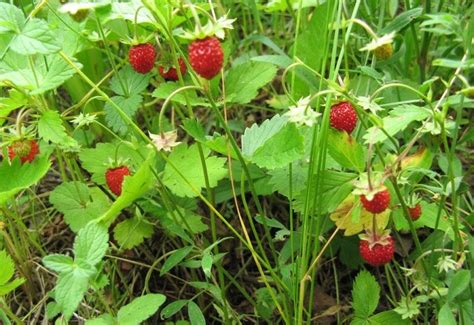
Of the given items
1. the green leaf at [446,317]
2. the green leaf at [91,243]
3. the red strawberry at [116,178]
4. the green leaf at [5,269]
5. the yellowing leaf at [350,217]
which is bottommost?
the green leaf at [446,317]

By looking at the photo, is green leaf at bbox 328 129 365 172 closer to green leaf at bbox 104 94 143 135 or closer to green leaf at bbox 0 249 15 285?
green leaf at bbox 104 94 143 135

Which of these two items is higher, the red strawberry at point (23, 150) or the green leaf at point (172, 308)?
the red strawberry at point (23, 150)

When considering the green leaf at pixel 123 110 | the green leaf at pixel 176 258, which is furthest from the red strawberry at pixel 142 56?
the green leaf at pixel 176 258

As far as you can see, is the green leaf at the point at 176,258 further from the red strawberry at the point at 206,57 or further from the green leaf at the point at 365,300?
the red strawberry at the point at 206,57

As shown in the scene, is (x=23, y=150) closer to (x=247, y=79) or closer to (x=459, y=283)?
(x=247, y=79)

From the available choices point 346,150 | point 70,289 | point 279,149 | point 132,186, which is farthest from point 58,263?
point 346,150

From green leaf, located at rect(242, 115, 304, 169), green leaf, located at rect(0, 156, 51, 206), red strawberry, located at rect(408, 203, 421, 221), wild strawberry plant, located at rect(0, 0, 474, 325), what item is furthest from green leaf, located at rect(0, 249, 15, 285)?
red strawberry, located at rect(408, 203, 421, 221)
